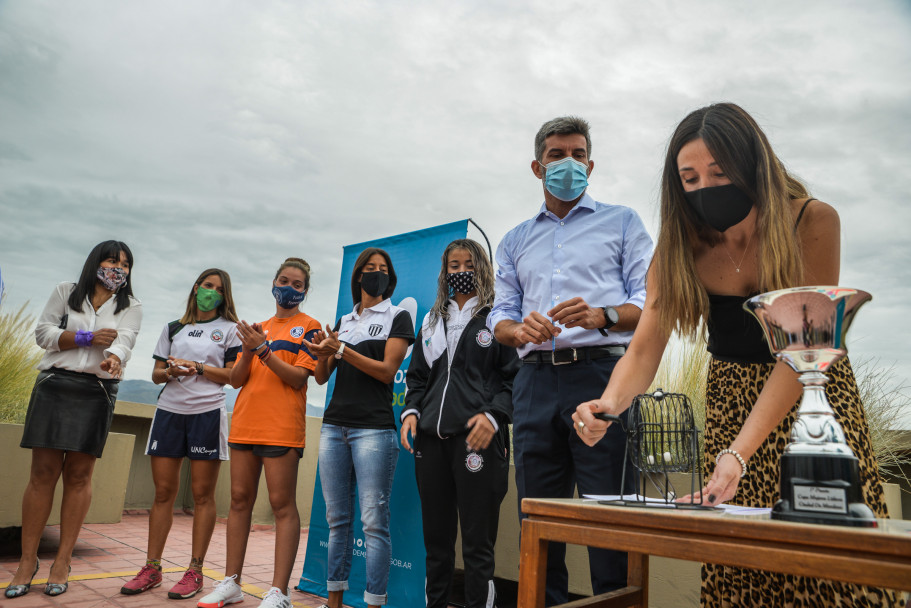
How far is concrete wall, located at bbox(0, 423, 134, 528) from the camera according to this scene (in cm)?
367

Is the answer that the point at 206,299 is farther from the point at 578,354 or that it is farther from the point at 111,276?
the point at 578,354

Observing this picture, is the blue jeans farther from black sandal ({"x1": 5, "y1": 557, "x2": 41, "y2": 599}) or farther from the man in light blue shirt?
black sandal ({"x1": 5, "y1": 557, "x2": 41, "y2": 599})

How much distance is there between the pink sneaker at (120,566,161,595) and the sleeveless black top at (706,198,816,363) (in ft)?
10.2

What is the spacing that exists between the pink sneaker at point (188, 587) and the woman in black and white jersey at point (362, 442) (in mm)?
737

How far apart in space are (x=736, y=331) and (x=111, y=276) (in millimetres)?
3184

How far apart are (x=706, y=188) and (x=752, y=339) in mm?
350

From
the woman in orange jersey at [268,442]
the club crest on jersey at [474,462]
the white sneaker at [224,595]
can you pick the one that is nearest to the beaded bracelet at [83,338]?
the woman in orange jersey at [268,442]

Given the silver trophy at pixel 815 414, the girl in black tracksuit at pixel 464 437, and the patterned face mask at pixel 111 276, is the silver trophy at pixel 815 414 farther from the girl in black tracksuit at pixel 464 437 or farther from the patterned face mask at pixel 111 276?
the patterned face mask at pixel 111 276

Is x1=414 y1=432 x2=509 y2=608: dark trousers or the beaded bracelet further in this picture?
the beaded bracelet

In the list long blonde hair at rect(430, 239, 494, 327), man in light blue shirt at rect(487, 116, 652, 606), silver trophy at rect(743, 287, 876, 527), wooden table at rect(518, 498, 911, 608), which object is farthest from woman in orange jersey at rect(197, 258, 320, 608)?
silver trophy at rect(743, 287, 876, 527)

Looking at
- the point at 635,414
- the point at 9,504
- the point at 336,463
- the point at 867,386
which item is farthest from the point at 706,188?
the point at 9,504

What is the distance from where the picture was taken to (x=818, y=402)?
860mm

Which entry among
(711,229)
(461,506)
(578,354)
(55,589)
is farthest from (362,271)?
(711,229)

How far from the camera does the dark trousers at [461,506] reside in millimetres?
2451
